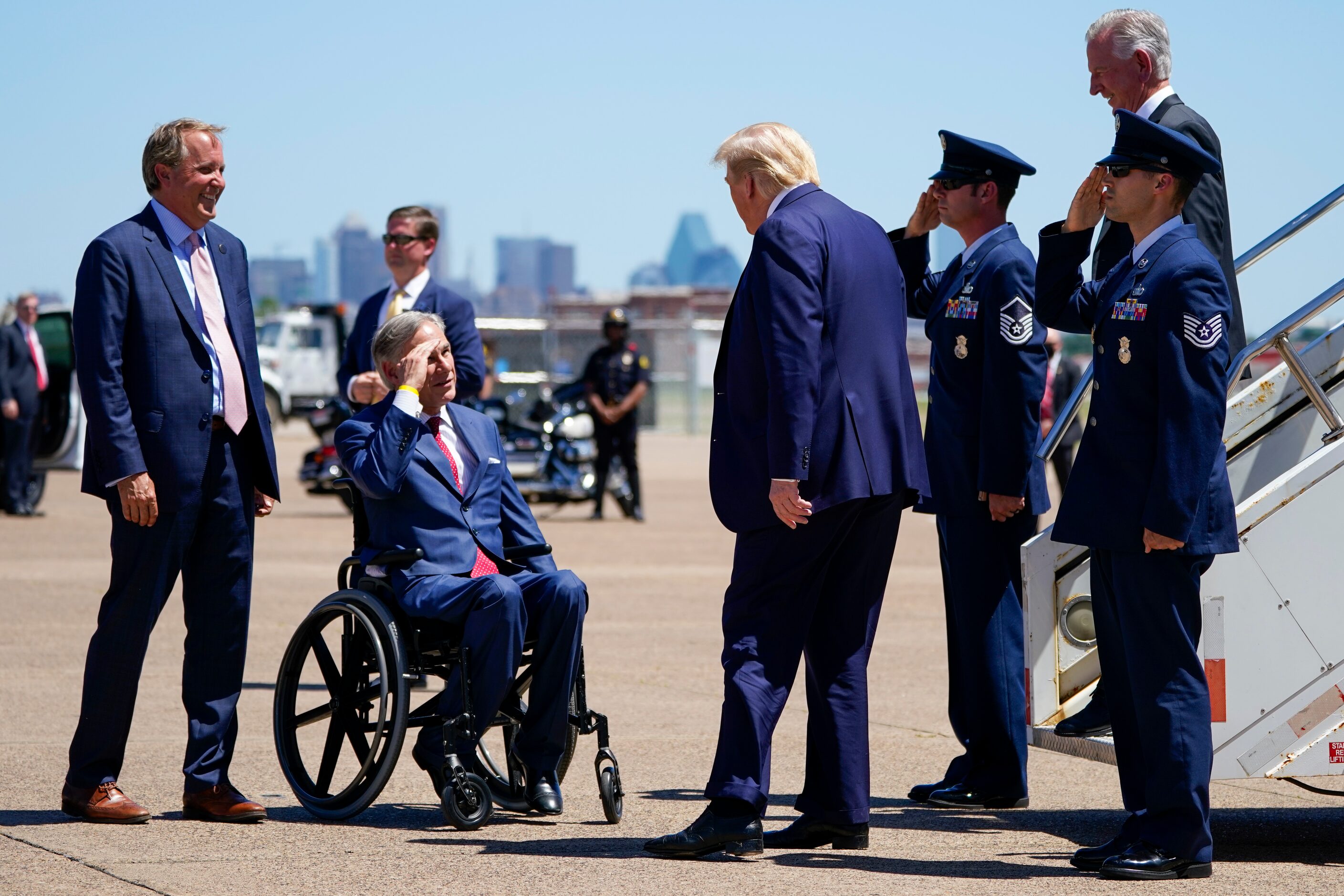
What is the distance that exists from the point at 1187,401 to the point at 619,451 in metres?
13.2

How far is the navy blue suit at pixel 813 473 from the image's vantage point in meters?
4.57

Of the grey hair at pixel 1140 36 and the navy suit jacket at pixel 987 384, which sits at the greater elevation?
the grey hair at pixel 1140 36

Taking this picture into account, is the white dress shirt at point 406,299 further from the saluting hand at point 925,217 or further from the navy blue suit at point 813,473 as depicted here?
the navy blue suit at point 813,473

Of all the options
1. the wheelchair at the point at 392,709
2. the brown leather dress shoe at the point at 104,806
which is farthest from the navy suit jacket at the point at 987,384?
the brown leather dress shoe at the point at 104,806

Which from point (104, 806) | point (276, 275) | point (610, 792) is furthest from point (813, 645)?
point (276, 275)

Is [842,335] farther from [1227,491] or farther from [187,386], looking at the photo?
[187,386]

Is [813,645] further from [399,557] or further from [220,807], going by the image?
[220,807]

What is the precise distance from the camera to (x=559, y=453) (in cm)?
1795

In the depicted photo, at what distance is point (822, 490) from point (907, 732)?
2.54 m

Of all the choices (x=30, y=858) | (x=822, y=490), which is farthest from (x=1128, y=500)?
(x=30, y=858)

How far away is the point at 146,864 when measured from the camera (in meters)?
4.52

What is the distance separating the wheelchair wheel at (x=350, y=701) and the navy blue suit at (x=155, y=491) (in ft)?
0.55

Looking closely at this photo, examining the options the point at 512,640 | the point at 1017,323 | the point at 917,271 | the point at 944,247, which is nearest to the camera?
the point at 512,640

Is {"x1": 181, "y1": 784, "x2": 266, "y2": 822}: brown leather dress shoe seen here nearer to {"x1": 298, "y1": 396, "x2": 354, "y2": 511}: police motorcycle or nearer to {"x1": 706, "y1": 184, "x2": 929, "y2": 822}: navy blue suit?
{"x1": 706, "y1": 184, "x2": 929, "y2": 822}: navy blue suit
